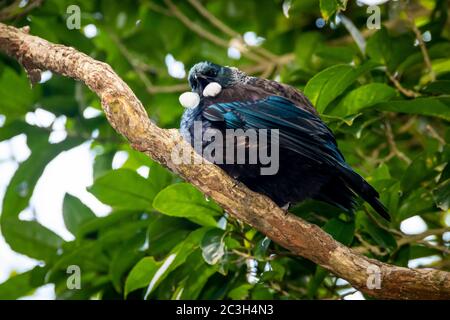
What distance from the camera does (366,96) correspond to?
3.99m

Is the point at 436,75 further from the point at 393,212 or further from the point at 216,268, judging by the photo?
the point at 216,268

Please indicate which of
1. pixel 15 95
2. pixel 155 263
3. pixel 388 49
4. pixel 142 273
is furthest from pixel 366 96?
pixel 15 95

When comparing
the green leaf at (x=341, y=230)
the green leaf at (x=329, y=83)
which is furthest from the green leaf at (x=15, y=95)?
the green leaf at (x=341, y=230)

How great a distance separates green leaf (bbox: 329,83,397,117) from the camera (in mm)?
3975

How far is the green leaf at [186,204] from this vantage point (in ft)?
12.1

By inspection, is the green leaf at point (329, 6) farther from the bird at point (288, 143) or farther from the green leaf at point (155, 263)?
the green leaf at point (155, 263)

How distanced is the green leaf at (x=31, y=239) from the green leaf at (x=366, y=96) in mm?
2226

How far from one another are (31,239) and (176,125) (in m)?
1.32

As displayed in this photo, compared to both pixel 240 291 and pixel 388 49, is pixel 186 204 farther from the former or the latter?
pixel 388 49

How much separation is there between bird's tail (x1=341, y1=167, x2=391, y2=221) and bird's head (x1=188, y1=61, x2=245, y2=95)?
97cm

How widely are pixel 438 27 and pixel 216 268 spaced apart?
2.44 meters

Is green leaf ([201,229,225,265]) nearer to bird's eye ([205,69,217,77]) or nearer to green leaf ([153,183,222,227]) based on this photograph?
green leaf ([153,183,222,227])

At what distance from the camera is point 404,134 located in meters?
5.51

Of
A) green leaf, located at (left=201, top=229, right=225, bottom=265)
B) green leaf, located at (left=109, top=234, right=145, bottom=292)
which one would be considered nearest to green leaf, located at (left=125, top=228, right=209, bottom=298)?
green leaf, located at (left=201, top=229, right=225, bottom=265)
